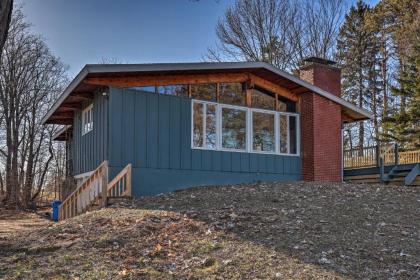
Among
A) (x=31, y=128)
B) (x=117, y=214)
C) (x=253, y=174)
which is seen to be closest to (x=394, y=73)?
(x=253, y=174)

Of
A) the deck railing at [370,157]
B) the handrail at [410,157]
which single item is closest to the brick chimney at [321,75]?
the deck railing at [370,157]

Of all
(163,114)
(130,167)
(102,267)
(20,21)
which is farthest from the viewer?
(20,21)

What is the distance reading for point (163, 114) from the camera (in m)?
11.3

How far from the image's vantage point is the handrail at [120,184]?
32.0 ft

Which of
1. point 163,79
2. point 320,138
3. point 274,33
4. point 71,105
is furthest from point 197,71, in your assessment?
point 274,33

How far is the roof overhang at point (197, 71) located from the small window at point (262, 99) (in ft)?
1.47

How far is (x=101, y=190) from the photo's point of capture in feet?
31.8

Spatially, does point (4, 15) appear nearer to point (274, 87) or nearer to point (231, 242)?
point (231, 242)

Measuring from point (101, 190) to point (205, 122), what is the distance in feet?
11.7

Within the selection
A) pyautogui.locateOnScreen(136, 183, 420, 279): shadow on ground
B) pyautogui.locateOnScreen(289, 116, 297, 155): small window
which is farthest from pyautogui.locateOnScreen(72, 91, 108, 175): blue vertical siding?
pyautogui.locateOnScreen(289, 116, 297, 155): small window

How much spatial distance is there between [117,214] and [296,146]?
7400mm

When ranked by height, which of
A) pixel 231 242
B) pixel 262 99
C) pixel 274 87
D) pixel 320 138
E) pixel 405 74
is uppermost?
pixel 405 74

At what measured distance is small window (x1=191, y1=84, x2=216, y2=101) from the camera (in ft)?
39.1

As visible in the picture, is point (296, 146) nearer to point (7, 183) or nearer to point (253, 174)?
point (253, 174)
